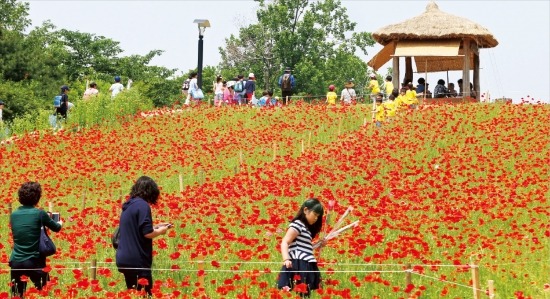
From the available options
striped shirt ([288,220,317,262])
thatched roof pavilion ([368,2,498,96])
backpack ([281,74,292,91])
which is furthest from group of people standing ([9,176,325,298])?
thatched roof pavilion ([368,2,498,96])

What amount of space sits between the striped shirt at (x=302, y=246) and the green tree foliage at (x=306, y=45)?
41.3m

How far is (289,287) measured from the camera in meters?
8.62

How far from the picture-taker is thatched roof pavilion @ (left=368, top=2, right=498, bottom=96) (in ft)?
103

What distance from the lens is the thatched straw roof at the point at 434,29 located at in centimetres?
3125

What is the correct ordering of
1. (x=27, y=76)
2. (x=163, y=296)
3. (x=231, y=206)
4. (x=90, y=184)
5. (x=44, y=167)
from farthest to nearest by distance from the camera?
1. (x=27, y=76)
2. (x=44, y=167)
3. (x=90, y=184)
4. (x=231, y=206)
5. (x=163, y=296)

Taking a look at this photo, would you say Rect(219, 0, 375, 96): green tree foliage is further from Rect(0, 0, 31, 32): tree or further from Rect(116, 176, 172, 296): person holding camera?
Rect(116, 176, 172, 296): person holding camera

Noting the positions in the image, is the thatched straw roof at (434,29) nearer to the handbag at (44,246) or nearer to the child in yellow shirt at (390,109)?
the child in yellow shirt at (390,109)

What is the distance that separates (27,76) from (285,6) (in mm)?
14732

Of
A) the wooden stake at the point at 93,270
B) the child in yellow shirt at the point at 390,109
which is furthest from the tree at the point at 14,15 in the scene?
the wooden stake at the point at 93,270

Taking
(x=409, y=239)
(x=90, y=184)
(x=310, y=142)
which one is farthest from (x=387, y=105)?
(x=409, y=239)

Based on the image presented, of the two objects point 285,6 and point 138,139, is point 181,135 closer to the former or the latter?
point 138,139

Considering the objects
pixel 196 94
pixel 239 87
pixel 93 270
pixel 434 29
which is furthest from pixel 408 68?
pixel 93 270

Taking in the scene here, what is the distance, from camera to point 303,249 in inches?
347

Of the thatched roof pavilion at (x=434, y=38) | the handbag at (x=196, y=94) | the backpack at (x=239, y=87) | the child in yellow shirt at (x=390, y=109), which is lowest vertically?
the child in yellow shirt at (x=390, y=109)
